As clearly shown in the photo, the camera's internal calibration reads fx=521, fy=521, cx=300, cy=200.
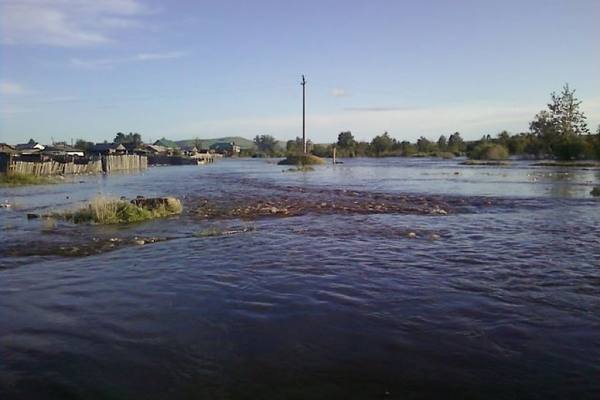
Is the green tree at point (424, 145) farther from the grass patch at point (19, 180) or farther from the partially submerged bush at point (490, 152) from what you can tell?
the grass patch at point (19, 180)

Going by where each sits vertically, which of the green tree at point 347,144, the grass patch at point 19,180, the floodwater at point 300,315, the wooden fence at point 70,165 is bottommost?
the floodwater at point 300,315

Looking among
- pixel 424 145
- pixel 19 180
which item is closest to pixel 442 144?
pixel 424 145

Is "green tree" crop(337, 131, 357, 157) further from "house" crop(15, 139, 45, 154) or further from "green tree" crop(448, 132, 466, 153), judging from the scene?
"house" crop(15, 139, 45, 154)

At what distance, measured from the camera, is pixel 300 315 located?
299 inches

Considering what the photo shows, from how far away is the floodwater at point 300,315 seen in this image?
213 inches

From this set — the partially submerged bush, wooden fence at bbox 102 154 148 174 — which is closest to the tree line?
the partially submerged bush

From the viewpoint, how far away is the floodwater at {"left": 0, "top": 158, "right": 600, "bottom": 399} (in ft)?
17.7

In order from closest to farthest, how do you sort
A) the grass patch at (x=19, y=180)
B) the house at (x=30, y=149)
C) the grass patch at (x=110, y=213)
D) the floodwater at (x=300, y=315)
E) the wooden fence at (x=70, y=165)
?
the floodwater at (x=300, y=315) → the grass patch at (x=110, y=213) → the grass patch at (x=19, y=180) → the wooden fence at (x=70, y=165) → the house at (x=30, y=149)

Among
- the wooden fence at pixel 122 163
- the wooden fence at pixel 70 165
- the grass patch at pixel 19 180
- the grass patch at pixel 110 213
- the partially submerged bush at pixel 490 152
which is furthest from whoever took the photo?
the partially submerged bush at pixel 490 152

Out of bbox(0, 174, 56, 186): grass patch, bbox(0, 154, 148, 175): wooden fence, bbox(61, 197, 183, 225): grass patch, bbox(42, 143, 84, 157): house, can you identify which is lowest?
bbox(61, 197, 183, 225): grass patch

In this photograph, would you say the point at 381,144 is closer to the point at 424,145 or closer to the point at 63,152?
the point at 424,145

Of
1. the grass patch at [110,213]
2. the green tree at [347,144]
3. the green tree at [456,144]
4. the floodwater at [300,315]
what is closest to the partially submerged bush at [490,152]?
the green tree at [456,144]

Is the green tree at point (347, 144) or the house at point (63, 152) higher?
the green tree at point (347, 144)

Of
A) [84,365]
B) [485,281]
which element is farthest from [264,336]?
[485,281]
